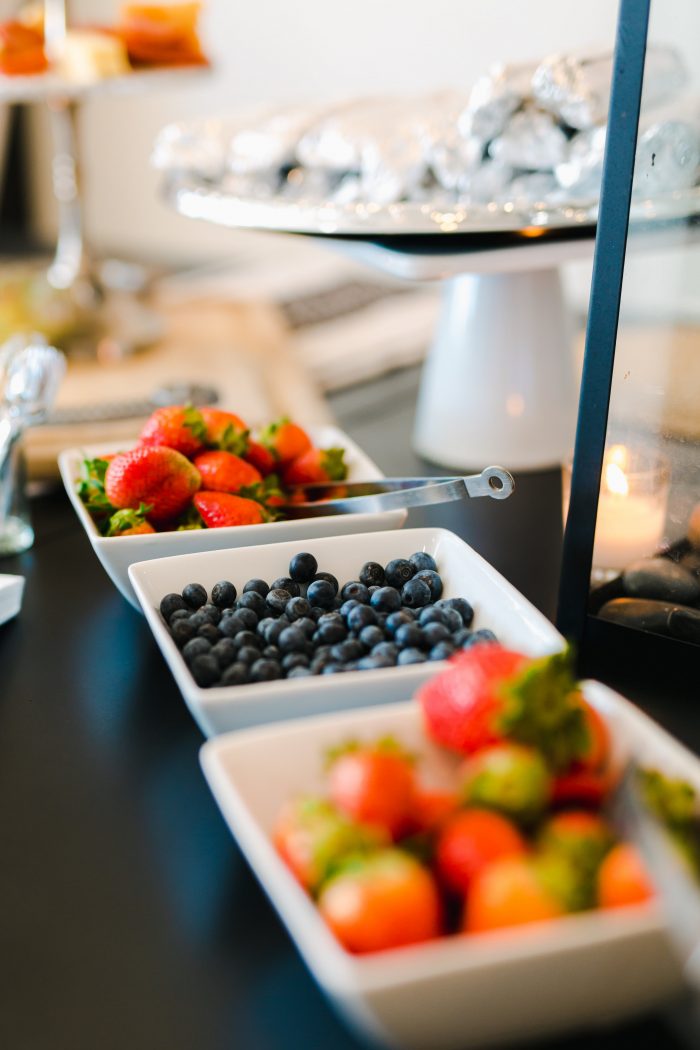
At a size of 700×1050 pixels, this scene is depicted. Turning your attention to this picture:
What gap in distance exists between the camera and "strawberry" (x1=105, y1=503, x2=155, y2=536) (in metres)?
0.74

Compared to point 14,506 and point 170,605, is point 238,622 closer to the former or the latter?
point 170,605

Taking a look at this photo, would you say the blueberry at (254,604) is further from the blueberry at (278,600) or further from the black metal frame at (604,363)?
the black metal frame at (604,363)

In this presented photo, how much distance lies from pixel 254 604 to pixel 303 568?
0.05 m

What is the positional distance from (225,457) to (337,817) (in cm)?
43

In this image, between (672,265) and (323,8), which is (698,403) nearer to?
(672,265)

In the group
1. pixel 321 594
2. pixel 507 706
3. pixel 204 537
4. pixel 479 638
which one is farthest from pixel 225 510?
pixel 507 706

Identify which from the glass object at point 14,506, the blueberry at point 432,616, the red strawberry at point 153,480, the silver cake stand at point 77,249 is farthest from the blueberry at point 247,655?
the silver cake stand at point 77,249

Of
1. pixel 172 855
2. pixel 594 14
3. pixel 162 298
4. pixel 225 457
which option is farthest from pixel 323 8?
pixel 172 855

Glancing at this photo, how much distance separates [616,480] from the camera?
0.66 meters

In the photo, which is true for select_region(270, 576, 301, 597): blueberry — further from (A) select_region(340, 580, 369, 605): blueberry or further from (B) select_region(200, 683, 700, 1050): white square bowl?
(B) select_region(200, 683, 700, 1050): white square bowl

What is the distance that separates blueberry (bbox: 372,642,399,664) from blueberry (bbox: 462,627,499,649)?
4cm

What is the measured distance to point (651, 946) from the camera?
0.36m

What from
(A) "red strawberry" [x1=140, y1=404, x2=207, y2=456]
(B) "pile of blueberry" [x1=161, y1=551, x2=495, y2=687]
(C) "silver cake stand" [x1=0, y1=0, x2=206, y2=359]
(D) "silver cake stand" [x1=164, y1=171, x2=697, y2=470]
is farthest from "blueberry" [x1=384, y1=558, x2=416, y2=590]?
(C) "silver cake stand" [x1=0, y1=0, x2=206, y2=359]

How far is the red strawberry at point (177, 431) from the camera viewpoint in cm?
80
